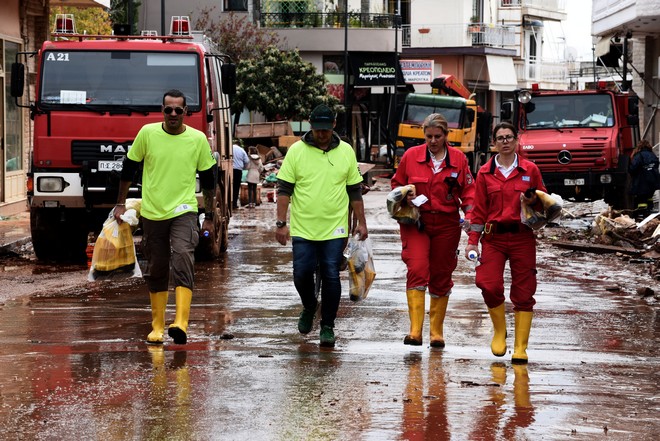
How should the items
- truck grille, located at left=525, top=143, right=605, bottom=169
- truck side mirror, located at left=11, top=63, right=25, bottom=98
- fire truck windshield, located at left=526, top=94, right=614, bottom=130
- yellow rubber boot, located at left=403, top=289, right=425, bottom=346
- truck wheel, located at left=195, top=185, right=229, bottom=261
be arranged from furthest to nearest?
fire truck windshield, located at left=526, top=94, right=614, bottom=130, truck grille, located at left=525, top=143, right=605, bottom=169, truck wheel, located at left=195, top=185, right=229, bottom=261, truck side mirror, located at left=11, top=63, right=25, bottom=98, yellow rubber boot, located at left=403, top=289, right=425, bottom=346

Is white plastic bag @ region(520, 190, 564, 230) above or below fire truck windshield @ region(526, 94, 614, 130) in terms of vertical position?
below

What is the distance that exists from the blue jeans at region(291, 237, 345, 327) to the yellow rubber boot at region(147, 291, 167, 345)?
1.04 m

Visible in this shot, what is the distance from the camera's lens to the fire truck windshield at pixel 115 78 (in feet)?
53.7

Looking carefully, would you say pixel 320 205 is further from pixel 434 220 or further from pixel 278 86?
pixel 278 86

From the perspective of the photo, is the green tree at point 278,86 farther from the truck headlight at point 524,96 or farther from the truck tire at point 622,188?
the truck tire at point 622,188

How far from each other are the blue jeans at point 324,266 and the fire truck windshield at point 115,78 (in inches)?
270

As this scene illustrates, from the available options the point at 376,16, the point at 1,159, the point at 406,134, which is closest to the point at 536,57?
the point at 376,16

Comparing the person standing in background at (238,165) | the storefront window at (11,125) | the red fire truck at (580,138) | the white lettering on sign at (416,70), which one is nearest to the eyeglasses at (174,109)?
the storefront window at (11,125)

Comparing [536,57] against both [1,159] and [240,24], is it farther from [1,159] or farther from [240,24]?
[1,159]

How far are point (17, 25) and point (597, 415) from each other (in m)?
21.6

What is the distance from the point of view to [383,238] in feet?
72.6

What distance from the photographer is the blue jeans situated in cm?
973

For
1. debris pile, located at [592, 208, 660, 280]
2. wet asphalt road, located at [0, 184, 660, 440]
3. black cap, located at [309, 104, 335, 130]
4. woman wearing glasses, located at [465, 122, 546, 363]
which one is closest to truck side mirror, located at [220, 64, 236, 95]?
wet asphalt road, located at [0, 184, 660, 440]

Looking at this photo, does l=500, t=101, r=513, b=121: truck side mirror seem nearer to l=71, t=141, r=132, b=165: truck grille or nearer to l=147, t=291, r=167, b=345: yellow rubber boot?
l=71, t=141, r=132, b=165: truck grille
